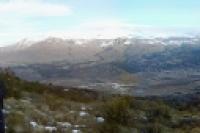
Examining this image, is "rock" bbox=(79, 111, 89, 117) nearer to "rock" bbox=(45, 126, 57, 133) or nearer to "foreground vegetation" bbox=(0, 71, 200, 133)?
"foreground vegetation" bbox=(0, 71, 200, 133)

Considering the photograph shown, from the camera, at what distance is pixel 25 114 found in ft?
50.4

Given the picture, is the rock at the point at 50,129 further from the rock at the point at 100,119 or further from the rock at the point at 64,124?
the rock at the point at 100,119

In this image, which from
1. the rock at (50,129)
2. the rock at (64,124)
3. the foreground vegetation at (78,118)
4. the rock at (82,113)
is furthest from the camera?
the rock at (82,113)

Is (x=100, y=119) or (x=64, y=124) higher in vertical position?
(x=64, y=124)

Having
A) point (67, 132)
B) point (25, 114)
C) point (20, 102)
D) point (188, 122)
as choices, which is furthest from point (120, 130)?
point (188, 122)

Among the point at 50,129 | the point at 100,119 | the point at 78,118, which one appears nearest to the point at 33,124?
the point at 50,129

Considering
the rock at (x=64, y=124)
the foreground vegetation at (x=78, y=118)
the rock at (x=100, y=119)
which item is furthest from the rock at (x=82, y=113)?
the rock at (x=64, y=124)

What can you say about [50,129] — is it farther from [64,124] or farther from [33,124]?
[64,124]

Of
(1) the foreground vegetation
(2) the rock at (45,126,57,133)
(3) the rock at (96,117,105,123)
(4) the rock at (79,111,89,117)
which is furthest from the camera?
(4) the rock at (79,111,89,117)

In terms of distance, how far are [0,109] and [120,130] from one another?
7094mm

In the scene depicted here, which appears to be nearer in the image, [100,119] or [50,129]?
[50,129]

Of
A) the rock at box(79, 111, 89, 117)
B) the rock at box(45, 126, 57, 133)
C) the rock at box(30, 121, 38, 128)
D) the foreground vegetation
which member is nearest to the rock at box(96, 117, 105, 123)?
the foreground vegetation

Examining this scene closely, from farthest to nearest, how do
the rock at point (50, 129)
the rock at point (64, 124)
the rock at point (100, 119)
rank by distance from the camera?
the rock at point (100, 119)
the rock at point (64, 124)
the rock at point (50, 129)

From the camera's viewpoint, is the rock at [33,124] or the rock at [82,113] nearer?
the rock at [33,124]
